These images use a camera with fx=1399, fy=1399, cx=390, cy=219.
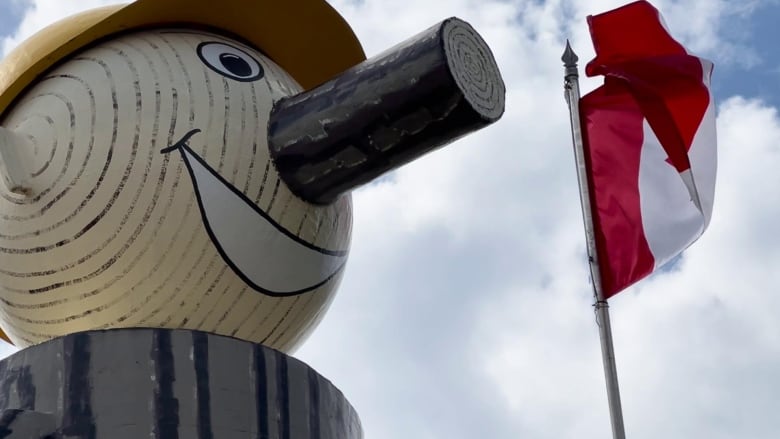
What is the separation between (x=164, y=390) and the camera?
5266 mm

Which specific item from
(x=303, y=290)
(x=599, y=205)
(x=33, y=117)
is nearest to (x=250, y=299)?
(x=303, y=290)

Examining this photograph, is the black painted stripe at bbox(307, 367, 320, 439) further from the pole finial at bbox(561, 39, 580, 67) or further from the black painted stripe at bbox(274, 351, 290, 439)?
the pole finial at bbox(561, 39, 580, 67)

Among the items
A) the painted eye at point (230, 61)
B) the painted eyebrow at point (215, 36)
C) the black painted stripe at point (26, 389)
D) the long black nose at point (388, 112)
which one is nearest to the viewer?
the black painted stripe at point (26, 389)

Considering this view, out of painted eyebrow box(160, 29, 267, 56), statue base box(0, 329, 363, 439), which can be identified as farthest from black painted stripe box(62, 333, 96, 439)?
painted eyebrow box(160, 29, 267, 56)

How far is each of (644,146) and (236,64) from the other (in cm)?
236

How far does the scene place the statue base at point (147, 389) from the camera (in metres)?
5.20

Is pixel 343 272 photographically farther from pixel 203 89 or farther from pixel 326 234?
pixel 203 89

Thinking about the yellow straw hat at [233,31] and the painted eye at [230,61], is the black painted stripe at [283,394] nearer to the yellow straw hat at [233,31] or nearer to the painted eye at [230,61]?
the painted eye at [230,61]

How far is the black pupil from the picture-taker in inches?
236

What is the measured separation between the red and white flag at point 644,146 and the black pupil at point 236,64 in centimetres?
202

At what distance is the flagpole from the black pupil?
6.30ft

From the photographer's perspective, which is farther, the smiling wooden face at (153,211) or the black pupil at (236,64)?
the black pupil at (236,64)

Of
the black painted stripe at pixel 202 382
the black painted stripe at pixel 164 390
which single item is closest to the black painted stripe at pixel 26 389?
the black painted stripe at pixel 164 390

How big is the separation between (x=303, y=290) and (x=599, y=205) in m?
1.93
